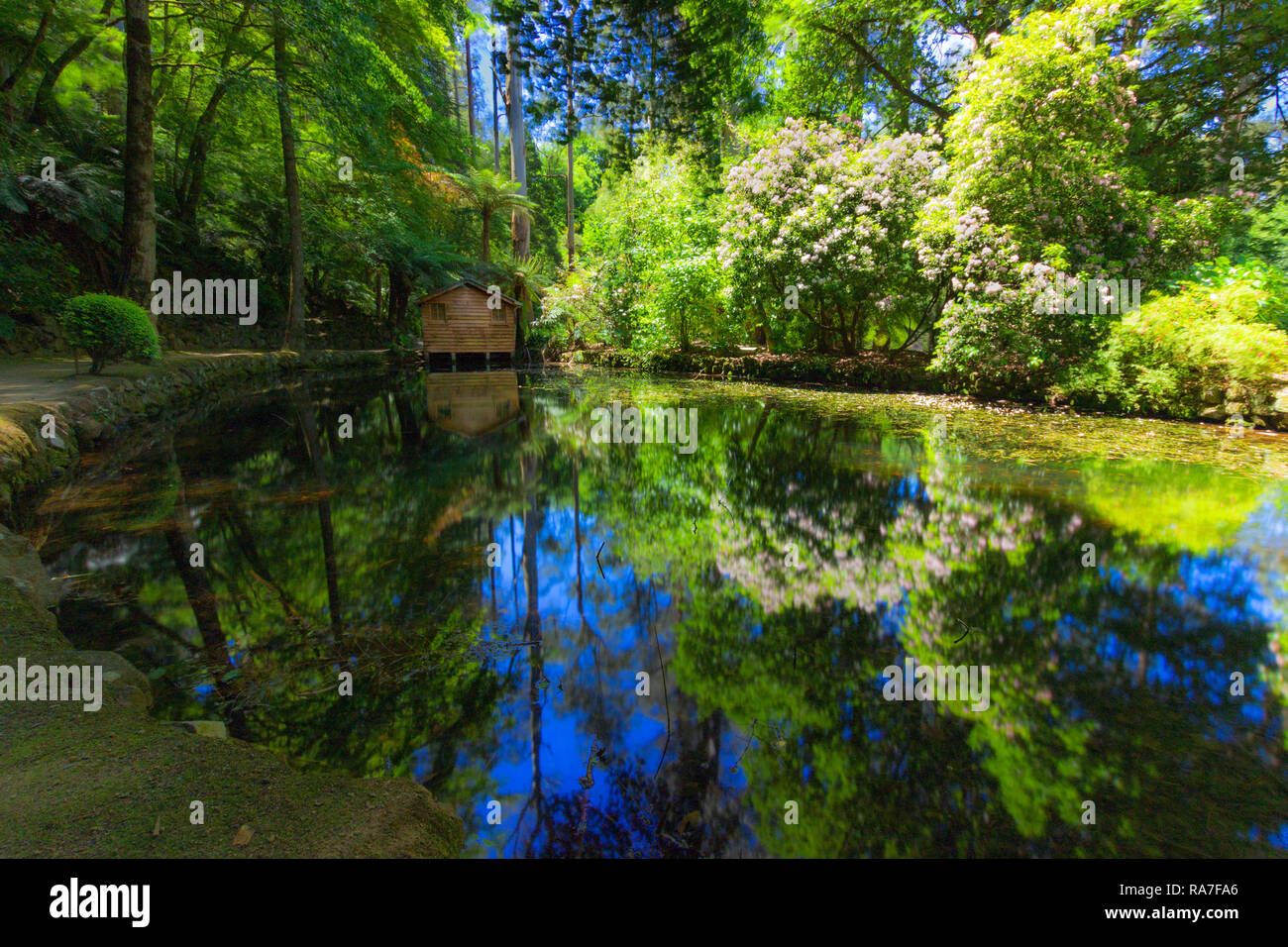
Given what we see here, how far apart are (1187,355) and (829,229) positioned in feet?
25.9

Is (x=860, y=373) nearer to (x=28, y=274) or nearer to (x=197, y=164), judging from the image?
(x=28, y=274)

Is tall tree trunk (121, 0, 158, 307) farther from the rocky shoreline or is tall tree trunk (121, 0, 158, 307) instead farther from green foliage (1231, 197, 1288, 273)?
green foliage (1231, 197, 1288, 273)

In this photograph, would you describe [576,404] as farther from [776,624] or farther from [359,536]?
[776,624]

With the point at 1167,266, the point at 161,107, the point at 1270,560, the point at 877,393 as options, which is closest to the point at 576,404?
the point at 877,393

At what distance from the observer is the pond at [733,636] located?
6.97 ft

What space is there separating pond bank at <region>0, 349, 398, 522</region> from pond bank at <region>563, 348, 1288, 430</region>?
12.3m

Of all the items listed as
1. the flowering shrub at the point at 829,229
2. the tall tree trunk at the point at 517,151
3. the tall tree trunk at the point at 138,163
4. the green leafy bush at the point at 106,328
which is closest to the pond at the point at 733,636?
the green leafy bush at the point at 106,328

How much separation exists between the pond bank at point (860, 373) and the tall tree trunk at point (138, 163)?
1376 centimetres

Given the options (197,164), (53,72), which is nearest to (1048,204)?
(197,164)

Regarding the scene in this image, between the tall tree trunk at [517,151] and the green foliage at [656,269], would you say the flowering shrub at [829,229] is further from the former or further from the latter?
the tall tree trunk at [517,151]

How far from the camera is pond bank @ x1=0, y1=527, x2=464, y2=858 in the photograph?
1657mm

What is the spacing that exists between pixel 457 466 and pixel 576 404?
6071 millimetres

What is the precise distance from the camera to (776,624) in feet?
11.5

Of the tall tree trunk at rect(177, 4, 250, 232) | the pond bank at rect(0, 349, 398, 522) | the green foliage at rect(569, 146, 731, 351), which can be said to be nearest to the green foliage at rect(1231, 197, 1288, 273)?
the green foliage at rect(569, 146, 731, 351)
